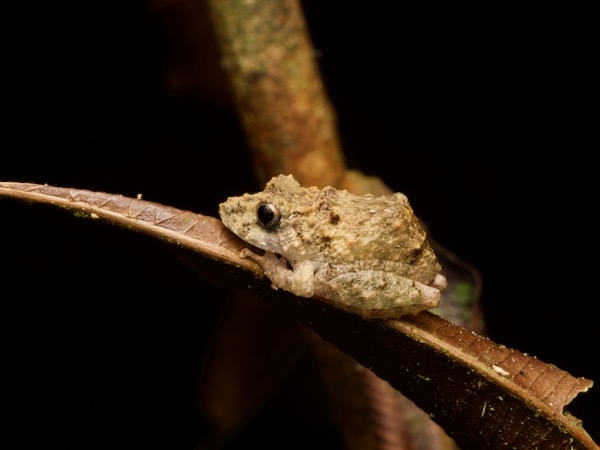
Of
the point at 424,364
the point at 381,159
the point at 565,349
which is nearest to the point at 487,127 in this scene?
the point at 381,159

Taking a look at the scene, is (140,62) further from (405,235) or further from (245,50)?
(405,235)

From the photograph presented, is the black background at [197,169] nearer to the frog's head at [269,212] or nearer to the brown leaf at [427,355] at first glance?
the frog's head at [269,212]

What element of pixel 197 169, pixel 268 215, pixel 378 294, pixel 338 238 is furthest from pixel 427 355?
pixel 197 169

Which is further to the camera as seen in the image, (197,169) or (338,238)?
(197,169)

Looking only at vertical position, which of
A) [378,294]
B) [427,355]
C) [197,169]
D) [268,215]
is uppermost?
[197,169]

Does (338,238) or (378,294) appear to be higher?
(338,238)

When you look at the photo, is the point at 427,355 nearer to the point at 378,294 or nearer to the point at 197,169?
the point at 378,294
